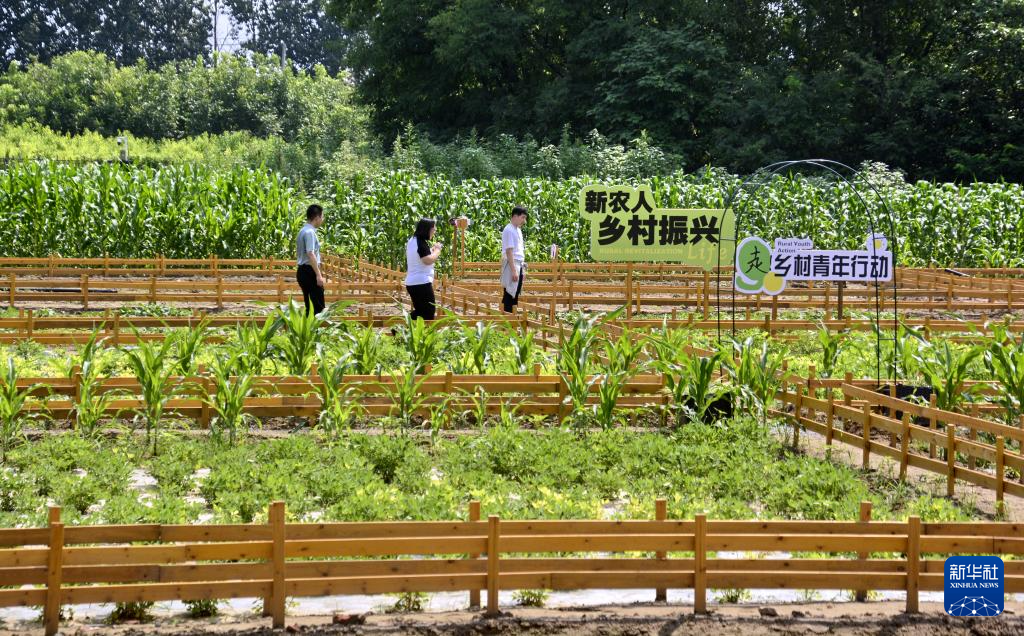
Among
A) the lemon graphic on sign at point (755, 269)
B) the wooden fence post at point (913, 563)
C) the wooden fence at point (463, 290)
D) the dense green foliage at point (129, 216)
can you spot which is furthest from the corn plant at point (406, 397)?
the dense green foliage at point (129, 216)

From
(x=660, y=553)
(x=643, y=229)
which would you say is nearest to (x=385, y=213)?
(x=643, y=229)

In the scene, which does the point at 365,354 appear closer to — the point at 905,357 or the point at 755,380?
the point at 755,380

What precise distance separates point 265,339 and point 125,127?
51.1m

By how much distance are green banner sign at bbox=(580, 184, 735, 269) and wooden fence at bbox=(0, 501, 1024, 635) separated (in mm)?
13070

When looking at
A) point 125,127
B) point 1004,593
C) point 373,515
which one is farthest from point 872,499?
point 125,127

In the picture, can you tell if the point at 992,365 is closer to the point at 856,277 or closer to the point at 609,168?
the point at 856,277

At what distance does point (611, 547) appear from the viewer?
6.27 m

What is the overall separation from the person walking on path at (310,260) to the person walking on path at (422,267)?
100cm

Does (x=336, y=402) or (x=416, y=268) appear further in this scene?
(x=416, y=268)

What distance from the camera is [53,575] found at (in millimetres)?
5781

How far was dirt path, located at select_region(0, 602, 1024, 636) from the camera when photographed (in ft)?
19.2

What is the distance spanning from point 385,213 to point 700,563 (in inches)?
786

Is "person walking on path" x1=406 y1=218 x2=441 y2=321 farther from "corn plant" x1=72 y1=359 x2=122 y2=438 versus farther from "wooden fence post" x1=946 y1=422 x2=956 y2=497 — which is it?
"wooden fence post" x1=946 y1=422 x2=956 y2=497

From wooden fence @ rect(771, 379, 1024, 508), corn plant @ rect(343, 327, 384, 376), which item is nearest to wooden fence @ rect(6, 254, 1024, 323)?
corn plant @ rect(343, 327, 384, 376)
